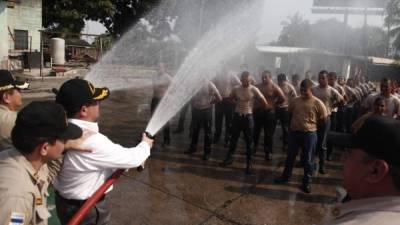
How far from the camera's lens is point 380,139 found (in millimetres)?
1449

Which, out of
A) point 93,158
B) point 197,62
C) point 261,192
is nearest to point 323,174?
point 261,192

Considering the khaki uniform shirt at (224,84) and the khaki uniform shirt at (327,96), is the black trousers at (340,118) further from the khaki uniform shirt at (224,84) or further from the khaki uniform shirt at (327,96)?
the khaki uniform shirt at (224,84)

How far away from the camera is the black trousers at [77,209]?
2643mm

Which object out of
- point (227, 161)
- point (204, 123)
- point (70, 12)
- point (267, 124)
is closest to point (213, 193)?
point (227, 161)

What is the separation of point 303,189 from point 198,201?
6.21 feet

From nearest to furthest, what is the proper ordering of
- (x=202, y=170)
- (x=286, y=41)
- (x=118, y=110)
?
(x=202, y=170) < (x=118, y=110) < (x=286, y=41)

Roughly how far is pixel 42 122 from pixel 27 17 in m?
24.1

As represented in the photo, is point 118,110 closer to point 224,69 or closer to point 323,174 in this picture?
point 224,69

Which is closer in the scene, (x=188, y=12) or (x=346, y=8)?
(x=346, y=8)

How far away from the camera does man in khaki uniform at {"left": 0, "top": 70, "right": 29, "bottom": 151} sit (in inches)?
122

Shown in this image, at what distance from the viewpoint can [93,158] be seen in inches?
97.7

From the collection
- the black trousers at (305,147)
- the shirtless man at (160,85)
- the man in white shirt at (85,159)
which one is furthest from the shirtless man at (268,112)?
the man in white shirt at (85,159)

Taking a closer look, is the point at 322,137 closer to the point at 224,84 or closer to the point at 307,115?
the point at 307,115

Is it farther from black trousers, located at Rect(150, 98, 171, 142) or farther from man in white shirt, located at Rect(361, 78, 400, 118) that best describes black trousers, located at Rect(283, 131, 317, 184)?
black trousers, located at Rect(150, 98, 171, 142)
